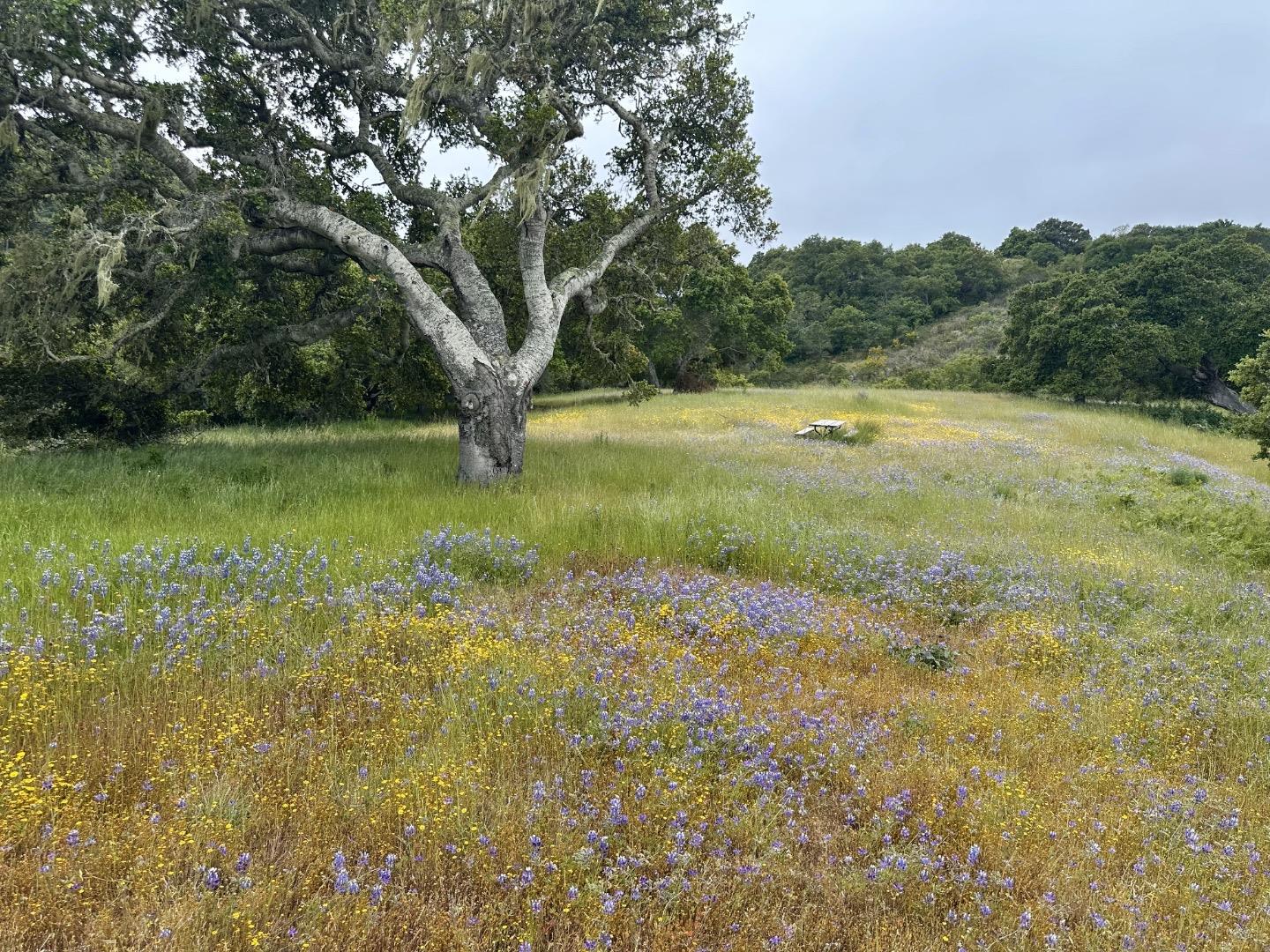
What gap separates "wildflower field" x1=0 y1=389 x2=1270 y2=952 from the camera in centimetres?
226

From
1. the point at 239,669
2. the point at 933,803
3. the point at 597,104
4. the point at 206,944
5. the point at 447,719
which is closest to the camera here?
the point at 206,944

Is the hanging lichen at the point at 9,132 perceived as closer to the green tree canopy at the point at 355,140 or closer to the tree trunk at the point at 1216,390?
the green tree canopy at the point at 355,140

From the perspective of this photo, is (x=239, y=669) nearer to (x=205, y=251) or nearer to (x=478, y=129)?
(x=205, y=251)

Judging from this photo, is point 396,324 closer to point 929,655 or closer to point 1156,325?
point 929,655

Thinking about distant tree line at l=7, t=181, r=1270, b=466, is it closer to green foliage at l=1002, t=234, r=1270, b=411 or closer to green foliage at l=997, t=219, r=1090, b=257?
green foliage at l=1002, t=234, r=1270, b=411

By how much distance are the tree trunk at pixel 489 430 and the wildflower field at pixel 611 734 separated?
2392 millimetres

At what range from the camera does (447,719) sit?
3.18 meters

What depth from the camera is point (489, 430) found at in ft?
31.0

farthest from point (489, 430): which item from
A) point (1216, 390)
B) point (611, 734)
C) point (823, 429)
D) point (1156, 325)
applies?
point (1216, 390)

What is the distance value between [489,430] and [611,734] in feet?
22.6

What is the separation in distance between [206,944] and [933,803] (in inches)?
116

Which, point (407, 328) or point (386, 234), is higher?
point (386, 234)

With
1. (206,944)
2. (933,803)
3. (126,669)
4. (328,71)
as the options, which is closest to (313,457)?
(328,71)

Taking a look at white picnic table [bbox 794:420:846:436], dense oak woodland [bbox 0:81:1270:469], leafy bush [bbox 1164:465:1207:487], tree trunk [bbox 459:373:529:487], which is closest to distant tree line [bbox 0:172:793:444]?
dense oak woodland [bbox 0:81:1270:469]
